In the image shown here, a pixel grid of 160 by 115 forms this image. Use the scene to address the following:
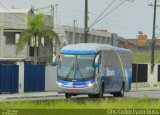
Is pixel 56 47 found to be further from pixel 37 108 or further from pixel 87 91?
pixel 37 108

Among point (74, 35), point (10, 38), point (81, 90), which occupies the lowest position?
point (81, 90)

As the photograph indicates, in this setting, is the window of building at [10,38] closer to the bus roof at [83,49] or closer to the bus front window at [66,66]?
the bus roof at [83,49]

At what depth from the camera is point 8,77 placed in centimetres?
4366

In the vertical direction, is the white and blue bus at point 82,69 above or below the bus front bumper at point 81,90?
above

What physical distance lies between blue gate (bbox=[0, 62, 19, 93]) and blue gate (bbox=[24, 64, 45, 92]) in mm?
1178

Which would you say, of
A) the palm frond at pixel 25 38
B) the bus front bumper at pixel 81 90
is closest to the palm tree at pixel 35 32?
the palm frond at pixel 25 38

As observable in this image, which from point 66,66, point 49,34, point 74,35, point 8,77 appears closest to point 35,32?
point 49,34

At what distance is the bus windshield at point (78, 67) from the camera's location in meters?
35.0

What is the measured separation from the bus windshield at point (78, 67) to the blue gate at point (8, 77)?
351 inches

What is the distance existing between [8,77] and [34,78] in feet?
11.4

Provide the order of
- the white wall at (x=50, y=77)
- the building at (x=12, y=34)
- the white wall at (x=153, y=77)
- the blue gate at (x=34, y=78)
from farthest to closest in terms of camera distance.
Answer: the white wall at (x=153, y=77), the building at (x=12, y=34), the white wall at (x=50, y=77), the blue gate at (x=34, y=78)

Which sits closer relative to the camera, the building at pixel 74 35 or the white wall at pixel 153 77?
the white wall at pixel 153 77

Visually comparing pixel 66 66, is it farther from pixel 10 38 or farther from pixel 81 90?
pixel 10 38

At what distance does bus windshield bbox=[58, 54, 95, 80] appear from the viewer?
1379 inches
